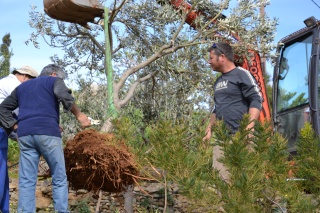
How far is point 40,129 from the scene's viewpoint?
217 inches

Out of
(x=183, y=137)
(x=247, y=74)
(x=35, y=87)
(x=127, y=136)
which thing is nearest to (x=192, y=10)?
(x=247, y=74)

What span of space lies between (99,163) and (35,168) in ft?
2.68

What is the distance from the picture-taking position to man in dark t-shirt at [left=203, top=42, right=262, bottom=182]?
18.4 feet

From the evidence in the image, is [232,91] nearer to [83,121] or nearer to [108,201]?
[83,121]

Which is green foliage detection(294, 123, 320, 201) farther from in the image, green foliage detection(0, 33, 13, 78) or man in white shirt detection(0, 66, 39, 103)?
green foliage detection(0, 33, 13, 78)

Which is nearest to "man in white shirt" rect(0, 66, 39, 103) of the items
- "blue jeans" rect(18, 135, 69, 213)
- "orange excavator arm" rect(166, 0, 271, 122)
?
"blue jeans" rect(18, 135, 69, 213)

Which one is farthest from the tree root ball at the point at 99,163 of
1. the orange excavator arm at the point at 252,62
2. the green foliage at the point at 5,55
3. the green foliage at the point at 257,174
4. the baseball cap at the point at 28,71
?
the green foliage at the point at 5,55

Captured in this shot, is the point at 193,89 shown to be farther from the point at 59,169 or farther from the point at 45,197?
the point at 59,169

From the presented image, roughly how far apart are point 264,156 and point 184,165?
17.5 inches

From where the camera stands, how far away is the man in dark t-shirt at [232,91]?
5605 mm

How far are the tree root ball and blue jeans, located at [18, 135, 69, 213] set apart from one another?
0.11 m

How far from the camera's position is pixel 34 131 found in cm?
554

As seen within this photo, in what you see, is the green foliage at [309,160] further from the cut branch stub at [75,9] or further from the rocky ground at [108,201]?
the cut branch stub at [75,9]

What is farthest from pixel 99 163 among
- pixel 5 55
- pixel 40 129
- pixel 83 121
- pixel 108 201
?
pixel 5 55
